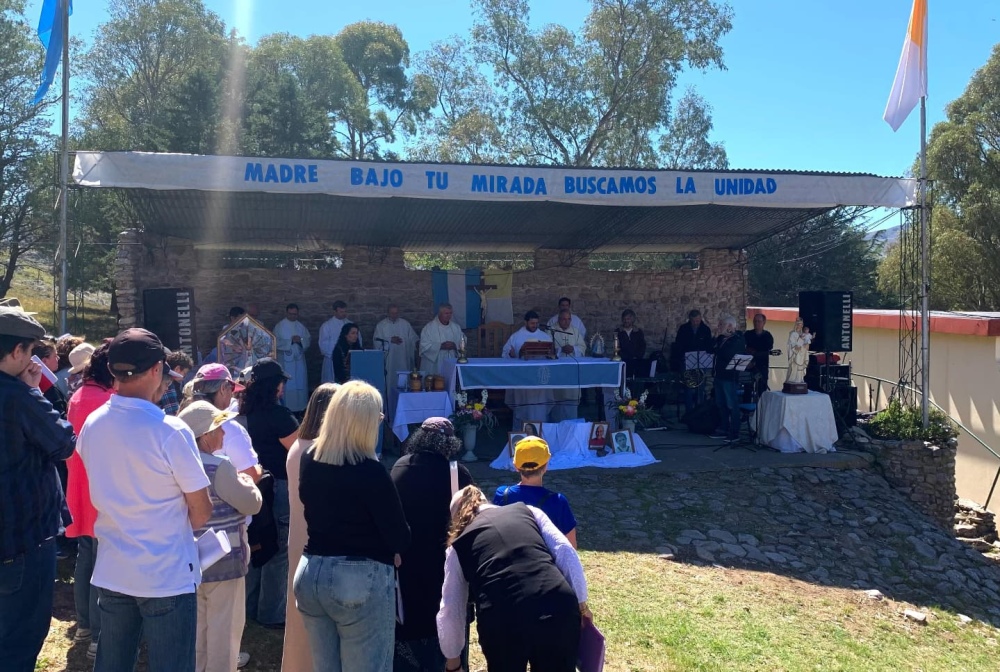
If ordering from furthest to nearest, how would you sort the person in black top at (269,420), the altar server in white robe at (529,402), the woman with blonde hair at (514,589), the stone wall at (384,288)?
the stone wall at (384,288)
the altar server in white robe at (529,402)
the person in black top at (269,420)
the woman with blonde hair at (514,589)

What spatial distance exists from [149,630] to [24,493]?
30.2 inches

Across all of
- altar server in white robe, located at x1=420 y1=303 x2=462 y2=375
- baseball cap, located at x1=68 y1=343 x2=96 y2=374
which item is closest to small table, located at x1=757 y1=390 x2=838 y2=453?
altar server in white robe, located at x1=420 y1=303 x2=462 y2=375

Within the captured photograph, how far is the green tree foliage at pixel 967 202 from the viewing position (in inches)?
966

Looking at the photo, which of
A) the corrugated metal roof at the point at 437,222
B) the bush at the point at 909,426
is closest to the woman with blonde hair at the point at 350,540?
the corrugated metal roof at the point at 437,222

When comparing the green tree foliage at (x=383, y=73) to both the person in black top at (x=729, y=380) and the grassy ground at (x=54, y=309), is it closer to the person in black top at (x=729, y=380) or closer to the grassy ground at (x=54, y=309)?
the grassy ground at (x=54, y=309)

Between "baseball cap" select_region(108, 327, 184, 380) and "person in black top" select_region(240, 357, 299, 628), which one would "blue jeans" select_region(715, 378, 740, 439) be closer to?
"person in black top" select_region(240, 357, 299, 628)

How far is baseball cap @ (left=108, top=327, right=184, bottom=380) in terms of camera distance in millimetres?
2531

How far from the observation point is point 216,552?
2.78 metres

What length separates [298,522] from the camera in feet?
11.0

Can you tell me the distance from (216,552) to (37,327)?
115 cm

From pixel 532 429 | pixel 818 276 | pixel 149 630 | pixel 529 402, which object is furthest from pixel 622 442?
pixel 818 276

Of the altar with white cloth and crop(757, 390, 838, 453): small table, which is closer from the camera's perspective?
the altar with white cloth

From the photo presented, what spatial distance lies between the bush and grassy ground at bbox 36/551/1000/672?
12.7 ft

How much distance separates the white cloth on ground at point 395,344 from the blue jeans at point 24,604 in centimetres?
835
